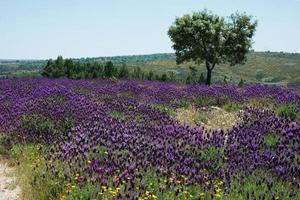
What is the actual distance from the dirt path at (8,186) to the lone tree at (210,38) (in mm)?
28628

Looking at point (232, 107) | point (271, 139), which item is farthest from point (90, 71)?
point (271, 139)

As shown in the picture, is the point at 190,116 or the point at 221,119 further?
the point at 190,116

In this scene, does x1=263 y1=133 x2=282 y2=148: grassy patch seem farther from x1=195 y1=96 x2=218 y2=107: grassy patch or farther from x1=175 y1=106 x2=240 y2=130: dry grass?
x1=195 y1=96 x2=218 y2=107: grassy patch

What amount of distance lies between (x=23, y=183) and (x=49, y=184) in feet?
3.38

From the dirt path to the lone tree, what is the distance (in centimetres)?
2863

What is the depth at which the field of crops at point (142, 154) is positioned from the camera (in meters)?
6.11

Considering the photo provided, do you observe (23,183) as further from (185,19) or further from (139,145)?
Result: (185,19)

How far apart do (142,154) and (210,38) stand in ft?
99.5

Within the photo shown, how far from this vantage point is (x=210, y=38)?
3666cm

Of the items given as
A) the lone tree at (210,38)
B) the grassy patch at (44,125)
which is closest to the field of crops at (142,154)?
the grassy patch at (44,125)

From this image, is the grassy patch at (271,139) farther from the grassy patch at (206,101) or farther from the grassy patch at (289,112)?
the grassy patch at (206,101)

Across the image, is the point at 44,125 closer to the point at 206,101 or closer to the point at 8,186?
the point at 8,186

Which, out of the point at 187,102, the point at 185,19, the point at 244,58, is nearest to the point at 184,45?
the point at 185,19

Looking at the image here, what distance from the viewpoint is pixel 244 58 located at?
38.7 metres
